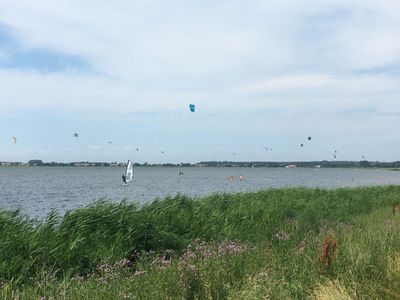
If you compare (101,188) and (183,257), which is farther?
(101,188)

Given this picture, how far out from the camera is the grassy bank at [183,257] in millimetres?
5965

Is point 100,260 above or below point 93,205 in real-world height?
below

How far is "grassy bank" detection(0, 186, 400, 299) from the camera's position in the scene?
596 centimetres

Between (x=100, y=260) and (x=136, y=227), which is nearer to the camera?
(x=100, y=260)

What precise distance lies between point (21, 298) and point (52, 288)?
45 centimetres

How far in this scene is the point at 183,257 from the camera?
838 cm

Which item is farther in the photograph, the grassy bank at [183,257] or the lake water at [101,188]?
the lake water at [101,188]

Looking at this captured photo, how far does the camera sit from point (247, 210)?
16.3m

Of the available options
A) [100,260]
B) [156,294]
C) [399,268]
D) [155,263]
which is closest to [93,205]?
[100,260]

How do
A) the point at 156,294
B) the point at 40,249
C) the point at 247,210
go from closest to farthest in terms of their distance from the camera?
the point at 156,294 < the point at 40,249 < the point at 247,210

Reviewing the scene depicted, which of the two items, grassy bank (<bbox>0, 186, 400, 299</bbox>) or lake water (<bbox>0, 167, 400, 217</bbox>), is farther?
lake water (<bbox>0, 167, 400, 217</bbox>)

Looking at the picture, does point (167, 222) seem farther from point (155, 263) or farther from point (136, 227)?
point (155, 263)

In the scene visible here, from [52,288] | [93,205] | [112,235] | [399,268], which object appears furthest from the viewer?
[93,205]

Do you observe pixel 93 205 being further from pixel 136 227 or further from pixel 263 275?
pixel 263 275
